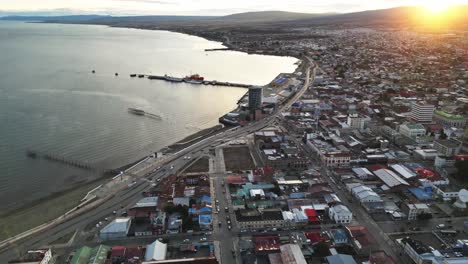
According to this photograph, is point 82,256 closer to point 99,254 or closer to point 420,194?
point 99,254

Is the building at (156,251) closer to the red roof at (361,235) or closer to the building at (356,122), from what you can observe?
the red roof at (361,235)

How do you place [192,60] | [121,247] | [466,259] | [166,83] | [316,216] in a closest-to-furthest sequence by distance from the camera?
[466,259]
[121,247]
[316,216]
[166,83]
[192,60]

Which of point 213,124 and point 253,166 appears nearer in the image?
point 253,166

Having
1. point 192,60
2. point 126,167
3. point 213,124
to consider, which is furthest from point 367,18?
point 126,167

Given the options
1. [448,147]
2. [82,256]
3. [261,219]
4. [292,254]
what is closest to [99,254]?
[82,256]

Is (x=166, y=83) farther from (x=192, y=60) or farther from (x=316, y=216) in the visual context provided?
(x=316, y=216)

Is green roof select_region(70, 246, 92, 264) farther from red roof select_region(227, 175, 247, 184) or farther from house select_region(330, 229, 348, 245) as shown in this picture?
house select_region(330, 229, 348, 245)

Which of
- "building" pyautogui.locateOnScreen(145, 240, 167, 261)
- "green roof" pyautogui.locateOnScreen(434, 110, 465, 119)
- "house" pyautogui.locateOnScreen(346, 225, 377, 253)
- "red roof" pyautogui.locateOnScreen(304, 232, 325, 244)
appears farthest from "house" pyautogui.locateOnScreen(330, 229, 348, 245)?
"green roof" pyautogui.locateOnScreen(434, 110, 465, 119)
